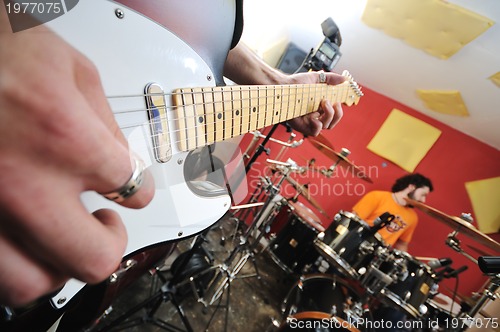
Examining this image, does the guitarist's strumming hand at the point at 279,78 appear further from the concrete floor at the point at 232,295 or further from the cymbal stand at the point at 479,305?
the cymbal stand at the point at 479,305

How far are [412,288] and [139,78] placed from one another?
2113 mm

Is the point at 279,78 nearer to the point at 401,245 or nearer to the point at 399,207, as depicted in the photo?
the point at 399,207

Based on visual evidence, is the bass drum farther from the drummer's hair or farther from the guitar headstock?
the drummer's hair

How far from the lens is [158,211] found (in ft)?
1.71

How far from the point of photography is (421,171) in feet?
9.01

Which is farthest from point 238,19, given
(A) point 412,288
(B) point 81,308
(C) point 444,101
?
(C) point 444,101

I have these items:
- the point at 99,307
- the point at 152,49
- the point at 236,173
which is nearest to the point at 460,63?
the point at 236,173

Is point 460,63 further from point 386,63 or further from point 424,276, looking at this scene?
point 424,276

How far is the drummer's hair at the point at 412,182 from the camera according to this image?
261 centimetres

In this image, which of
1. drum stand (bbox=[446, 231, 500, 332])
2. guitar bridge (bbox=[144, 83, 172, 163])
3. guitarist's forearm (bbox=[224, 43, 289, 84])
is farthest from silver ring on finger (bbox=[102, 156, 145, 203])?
drum stand (bbox=[446, 231, 500, 332])

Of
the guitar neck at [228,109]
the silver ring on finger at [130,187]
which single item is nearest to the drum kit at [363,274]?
the guitar neck at [228,109]

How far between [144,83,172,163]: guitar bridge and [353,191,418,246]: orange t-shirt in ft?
8.38

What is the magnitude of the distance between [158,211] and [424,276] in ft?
6.64

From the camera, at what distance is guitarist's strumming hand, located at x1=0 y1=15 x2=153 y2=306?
0.64 ft
